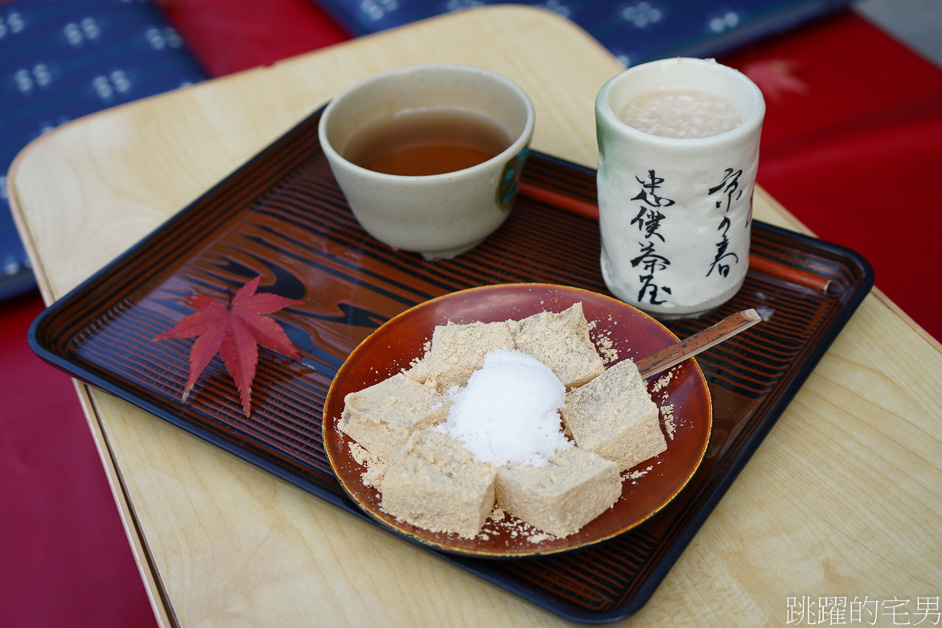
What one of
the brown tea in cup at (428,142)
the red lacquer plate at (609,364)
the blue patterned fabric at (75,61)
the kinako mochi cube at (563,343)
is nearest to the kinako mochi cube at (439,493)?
the red lacquer plate at (609,364)

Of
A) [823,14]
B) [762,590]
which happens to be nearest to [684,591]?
[762,590]

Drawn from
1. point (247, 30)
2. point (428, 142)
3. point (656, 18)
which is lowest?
point (656, 18)

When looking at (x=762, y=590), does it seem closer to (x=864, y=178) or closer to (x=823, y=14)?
(x=864, y=178)

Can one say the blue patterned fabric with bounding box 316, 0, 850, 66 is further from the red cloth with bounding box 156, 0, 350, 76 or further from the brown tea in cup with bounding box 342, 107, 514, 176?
the brown tea in cup with bounding box 342, 107, 514, 176

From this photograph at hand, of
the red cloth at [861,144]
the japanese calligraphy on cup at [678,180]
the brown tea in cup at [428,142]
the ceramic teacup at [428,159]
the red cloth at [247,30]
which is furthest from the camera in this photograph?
the red cloth at [247,30]

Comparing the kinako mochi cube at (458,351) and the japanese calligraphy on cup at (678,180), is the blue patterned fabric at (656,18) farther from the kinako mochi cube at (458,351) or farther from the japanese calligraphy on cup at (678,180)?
the kinako mochi cube at (458,351)

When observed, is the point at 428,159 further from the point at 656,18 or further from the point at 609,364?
the point at 656,18

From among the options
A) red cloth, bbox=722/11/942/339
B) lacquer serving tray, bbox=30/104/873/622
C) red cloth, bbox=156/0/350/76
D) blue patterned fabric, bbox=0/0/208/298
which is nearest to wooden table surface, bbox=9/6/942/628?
lacquer serving tray, bbox=30/104/873/622

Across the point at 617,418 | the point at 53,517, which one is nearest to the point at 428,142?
the point at 617,418
